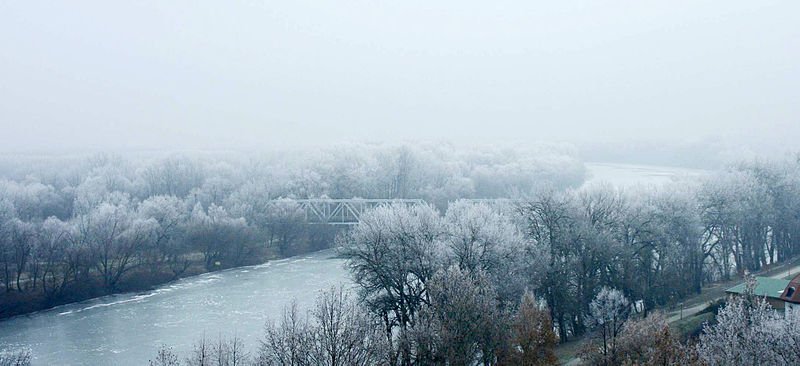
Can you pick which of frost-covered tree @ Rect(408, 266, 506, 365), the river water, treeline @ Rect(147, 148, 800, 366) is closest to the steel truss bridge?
the river water

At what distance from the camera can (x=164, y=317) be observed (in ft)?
87.1

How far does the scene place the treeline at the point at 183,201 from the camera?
104 ft

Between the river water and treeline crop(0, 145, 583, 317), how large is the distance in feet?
7.14

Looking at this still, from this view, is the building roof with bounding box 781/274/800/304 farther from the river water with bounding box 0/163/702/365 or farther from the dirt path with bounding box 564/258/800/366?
the river water with bounding box 0/163/702/365

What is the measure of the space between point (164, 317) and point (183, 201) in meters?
21.8

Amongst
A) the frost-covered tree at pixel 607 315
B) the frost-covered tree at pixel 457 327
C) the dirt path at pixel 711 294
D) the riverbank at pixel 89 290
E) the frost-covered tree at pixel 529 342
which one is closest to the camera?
the frost-covered tree at pixel 457 327

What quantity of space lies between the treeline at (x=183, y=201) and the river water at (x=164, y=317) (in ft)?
7.14

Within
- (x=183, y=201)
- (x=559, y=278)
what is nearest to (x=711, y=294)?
(x=559, y=278)

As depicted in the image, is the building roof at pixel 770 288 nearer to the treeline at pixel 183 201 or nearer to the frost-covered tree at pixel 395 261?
the frost-covered tree at pixel 395 261

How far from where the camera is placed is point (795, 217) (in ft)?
101

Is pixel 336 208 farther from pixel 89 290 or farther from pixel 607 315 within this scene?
pixel 607 315

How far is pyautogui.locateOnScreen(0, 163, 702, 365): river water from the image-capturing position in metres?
22.2

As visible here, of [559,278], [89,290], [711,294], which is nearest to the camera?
[559,278]

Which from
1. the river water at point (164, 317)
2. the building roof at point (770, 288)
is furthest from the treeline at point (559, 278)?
the river water at point (164, 317)
